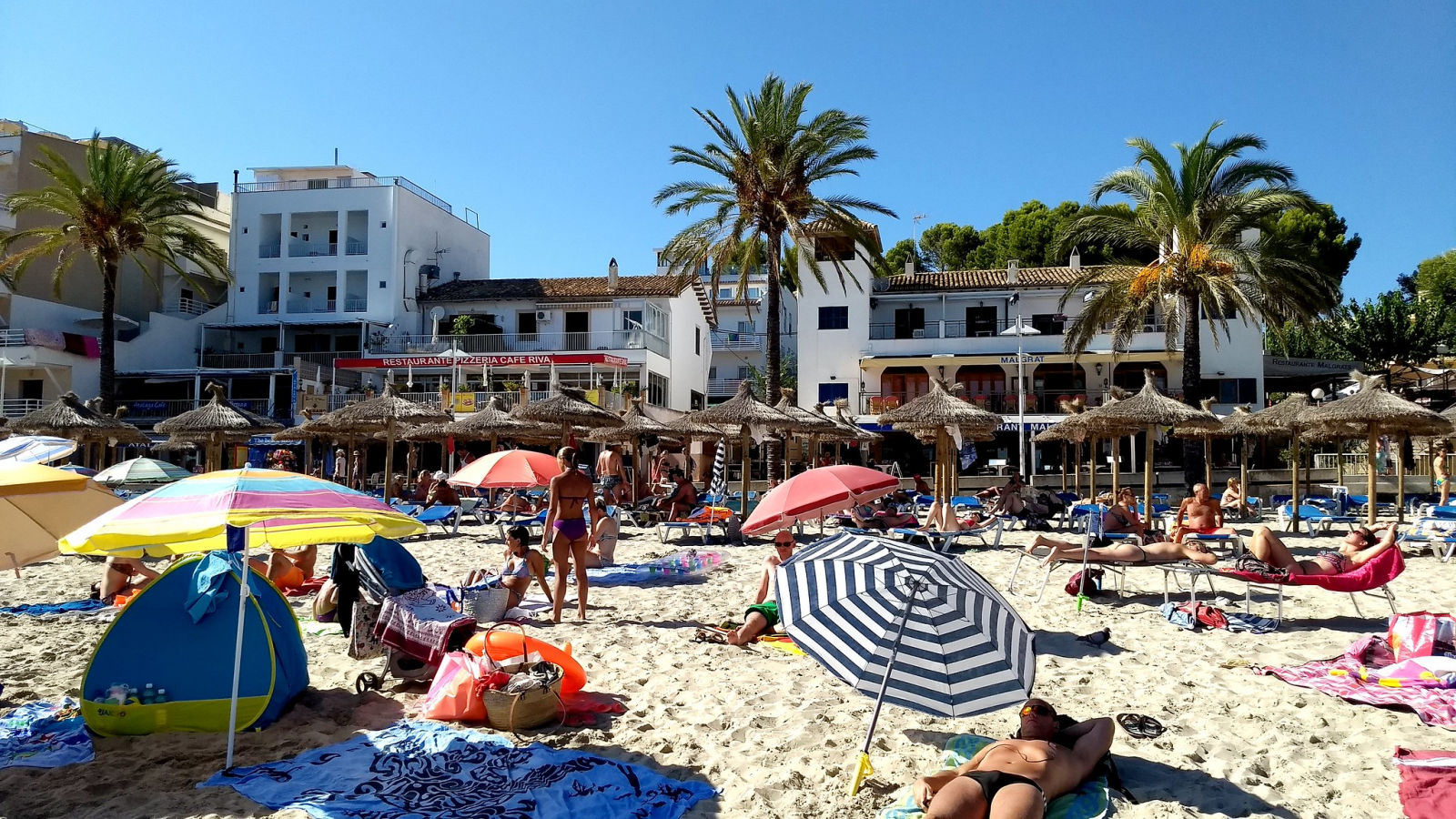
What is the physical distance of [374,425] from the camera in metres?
18.6

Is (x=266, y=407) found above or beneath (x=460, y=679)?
above

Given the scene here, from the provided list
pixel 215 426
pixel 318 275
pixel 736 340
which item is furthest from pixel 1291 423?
pixel 318 275

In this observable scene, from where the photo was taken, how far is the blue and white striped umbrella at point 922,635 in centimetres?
418

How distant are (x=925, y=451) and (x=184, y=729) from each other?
29.8 m

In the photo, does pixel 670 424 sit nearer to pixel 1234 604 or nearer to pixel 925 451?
pixel 1234 604

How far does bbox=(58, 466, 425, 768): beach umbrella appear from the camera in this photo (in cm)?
402

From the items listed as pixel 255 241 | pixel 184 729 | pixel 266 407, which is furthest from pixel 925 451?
pixel 184 729

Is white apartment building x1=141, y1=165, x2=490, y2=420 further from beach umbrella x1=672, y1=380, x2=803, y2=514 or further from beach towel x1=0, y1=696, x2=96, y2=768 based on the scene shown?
beach towel x1=0, y1=696, x2=96, y2=768

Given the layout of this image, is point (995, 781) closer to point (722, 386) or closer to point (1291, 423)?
point (1291, 423)

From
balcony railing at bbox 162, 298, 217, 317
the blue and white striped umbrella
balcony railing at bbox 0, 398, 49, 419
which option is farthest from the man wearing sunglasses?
balcony railing at bbox 162, 298, 217, 317

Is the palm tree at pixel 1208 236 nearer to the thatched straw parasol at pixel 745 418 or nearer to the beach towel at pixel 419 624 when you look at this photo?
the thatched straw parasol at pixel 745 418

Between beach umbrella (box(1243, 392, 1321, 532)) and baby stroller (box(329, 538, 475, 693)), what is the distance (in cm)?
1381

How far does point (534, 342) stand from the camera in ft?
112

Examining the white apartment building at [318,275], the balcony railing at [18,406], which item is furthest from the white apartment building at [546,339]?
the balcony railing at [18,406]
